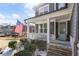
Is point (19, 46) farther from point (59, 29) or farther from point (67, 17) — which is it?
point (67, 17)

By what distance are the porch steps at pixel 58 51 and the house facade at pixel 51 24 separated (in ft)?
0.21

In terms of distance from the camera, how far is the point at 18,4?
3.05 metres

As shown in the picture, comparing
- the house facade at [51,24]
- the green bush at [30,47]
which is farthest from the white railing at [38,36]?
the green bush at [30,47]

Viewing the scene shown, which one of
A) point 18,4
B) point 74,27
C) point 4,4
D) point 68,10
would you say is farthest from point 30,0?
point 74,27

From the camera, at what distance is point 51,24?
121 inches

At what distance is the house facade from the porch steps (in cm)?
6

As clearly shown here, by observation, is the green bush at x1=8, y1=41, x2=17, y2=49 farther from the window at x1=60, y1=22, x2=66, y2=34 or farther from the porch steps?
the window at x1=60, y1=22, x2=66, y2=34

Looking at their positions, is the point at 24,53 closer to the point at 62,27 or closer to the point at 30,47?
the point at 30,47

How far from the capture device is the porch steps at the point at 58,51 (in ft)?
10.0

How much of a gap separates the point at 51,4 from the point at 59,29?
0.41 meters

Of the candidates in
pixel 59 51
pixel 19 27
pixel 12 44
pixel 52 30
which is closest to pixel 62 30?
pixel 52 30

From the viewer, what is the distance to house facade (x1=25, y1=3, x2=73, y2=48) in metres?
3.02

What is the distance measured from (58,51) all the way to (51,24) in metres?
0.44

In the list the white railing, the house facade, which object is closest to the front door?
the house facade
